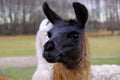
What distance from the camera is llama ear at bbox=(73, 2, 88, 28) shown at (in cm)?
306

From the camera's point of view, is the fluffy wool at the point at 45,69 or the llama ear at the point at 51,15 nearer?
the llama ear at the point at 51,15

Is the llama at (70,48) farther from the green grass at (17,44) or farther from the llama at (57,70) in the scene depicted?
the green grass at (17,44)

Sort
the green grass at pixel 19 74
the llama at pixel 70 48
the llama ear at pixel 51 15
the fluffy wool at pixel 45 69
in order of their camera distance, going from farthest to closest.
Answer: the green grass at pixel 19 74
the fluffy wool at pixel 45 69
the llama ear at pixel 51 15
the llama at pixel 70 48

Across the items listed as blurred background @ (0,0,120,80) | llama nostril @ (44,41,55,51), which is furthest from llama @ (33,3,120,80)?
blurred background @ (0,0,120,80)

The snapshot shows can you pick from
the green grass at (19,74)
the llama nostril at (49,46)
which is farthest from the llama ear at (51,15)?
the green grass at (19,74)

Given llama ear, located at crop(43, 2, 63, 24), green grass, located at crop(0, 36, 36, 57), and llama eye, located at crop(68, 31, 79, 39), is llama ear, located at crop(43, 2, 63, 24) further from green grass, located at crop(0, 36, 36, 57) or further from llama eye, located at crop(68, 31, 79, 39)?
green grass, located at crop(0, 36, 36, 57)

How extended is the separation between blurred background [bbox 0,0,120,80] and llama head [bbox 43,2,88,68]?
40.2 feet

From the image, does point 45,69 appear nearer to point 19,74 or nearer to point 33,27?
point 19,74

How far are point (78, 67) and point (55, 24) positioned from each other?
40 centimetres

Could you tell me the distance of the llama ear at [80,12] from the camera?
10.0 ft

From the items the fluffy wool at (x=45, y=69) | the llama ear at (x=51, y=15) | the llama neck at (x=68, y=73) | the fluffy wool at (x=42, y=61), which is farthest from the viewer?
the fluffy wool at (x=45, y=69)

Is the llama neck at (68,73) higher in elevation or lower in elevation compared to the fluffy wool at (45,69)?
higher

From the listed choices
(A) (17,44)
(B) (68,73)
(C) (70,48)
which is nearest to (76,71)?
(B) (68,73)

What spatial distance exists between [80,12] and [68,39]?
24 centimetres
